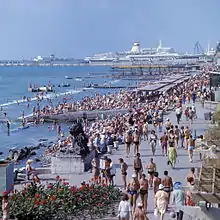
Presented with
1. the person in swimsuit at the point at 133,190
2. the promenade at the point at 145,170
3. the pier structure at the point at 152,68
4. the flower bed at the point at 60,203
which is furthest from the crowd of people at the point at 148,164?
the pier structure at the point at 152,68

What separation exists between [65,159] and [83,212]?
5600mm

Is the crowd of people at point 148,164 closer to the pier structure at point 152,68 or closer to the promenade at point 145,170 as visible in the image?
the promenade at point 145,170

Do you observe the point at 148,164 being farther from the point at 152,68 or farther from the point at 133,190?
the point at 152,68

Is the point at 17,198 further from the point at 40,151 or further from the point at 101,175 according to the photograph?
the point at 40,151

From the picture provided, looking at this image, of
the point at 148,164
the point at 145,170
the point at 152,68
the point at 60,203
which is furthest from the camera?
the point at 152,68

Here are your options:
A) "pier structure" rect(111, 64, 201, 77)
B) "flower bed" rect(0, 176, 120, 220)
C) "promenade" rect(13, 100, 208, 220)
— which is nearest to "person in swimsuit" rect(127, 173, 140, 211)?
"promenade" rect(13, 100, 208, 220)

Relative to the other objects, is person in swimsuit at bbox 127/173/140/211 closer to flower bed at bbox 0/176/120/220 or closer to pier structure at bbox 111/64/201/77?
flower bed at bbox 0/176/120/220

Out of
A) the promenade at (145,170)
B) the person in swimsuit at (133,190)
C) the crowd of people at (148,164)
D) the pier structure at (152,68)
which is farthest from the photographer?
the pier structure at (152,68)

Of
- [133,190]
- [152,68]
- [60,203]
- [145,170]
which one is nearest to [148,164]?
[145,170]

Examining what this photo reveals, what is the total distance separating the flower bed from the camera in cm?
1037

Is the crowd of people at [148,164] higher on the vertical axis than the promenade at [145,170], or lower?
higher

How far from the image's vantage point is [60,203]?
11.0m

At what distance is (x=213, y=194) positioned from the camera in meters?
6.61

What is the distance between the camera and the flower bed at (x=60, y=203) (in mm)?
10367
